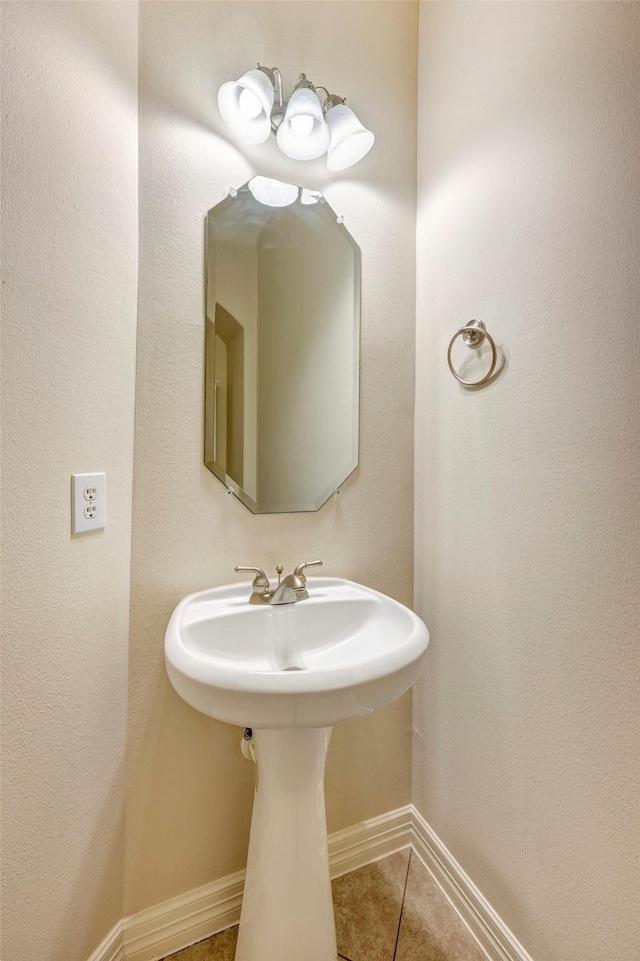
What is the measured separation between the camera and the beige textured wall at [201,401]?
968 millimetres

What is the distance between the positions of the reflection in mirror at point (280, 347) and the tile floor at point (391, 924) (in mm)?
1074

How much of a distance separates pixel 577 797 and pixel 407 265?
1.39m

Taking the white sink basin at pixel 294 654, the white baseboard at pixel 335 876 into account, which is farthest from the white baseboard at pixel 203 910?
the white sink basin at pixel 294 654

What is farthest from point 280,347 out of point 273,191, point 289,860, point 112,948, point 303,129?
point 112,948

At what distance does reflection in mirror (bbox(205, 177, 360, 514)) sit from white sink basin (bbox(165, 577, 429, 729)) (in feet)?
0.89

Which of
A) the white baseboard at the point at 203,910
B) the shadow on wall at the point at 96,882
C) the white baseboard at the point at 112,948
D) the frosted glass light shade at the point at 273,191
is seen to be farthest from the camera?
the frosted glass light shade at the point at 273,191

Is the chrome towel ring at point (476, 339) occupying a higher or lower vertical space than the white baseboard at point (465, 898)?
higher

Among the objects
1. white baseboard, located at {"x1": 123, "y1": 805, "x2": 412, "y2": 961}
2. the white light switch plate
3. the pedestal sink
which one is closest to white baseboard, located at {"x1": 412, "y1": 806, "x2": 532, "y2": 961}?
white baseboard, located at {"x1": 123, "y1": 805, "x2": 412, "y2": 961}

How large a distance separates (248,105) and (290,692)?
1.29 meters

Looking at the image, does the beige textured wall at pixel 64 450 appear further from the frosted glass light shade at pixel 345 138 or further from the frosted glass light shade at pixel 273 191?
the frosted glass light shade at pixel 345 138

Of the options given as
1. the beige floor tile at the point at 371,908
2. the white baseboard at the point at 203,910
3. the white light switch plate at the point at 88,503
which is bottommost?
the beige floor tile at the point at 371,908

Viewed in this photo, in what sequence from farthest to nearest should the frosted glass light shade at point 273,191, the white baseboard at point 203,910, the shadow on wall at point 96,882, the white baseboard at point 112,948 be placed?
1. the frosted glass light shade at point 273,191
2. the white baseboard at point 203,910
3. the white baseboard at point 112,948
4. the shadow on wall at point 96,882

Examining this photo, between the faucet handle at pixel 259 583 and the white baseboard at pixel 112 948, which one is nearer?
the white baseboard at pixel 112 948

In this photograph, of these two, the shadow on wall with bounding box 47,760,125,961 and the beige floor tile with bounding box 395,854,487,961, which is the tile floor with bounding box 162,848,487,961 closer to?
the beige floor tile with bounding box 395,854,487,961
